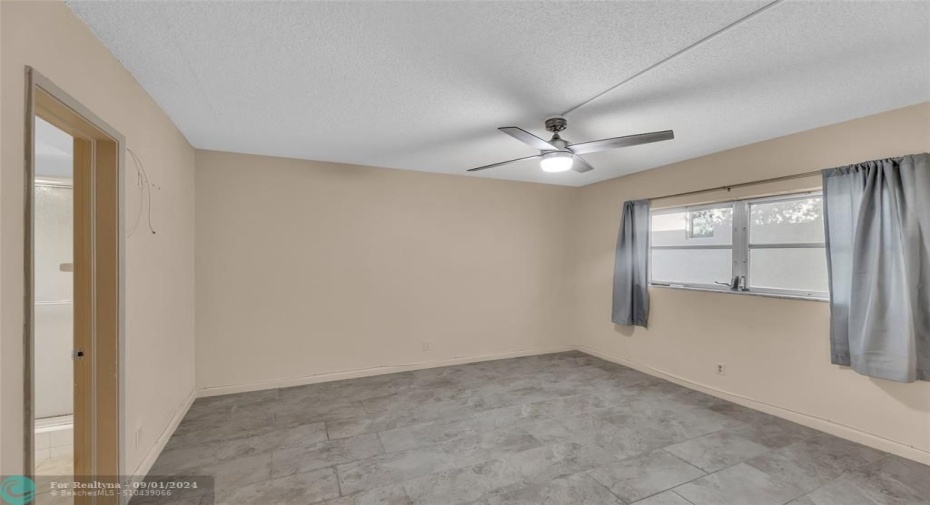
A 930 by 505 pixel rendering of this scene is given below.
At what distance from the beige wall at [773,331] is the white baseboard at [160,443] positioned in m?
4.69

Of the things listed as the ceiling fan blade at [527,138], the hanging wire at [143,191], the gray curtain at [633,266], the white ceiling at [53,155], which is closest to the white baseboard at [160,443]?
the hanging wire at [143,191]

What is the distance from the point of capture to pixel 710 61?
190cm

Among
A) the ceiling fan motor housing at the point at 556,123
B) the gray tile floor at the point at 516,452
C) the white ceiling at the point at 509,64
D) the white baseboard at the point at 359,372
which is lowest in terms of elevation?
the gray tile floor at the point at 516,452

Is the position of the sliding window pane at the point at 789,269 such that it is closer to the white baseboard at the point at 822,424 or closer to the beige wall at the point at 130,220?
the white baseboard at the point at 822,424

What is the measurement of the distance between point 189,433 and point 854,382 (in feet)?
16.9

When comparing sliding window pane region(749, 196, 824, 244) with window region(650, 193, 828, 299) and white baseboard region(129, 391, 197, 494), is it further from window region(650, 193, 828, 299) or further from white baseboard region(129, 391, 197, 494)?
white baseboard region(129, 391, 197, 494)

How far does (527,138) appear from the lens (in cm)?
233

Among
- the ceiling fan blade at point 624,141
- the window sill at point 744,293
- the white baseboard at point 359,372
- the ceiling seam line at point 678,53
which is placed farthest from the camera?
the white baseboard at point 359,372

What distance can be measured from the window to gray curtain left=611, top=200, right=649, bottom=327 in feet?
0.51

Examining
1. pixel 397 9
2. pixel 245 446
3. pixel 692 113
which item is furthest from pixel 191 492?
pixel 692 113

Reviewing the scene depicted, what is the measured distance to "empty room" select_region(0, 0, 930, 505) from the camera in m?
1.62

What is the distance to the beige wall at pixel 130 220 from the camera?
1.14 metres

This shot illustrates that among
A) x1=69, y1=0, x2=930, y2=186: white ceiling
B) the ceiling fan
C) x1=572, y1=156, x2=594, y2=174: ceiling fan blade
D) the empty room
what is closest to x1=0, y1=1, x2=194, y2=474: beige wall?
the empty room

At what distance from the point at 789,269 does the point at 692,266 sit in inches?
34.4
